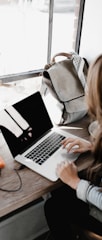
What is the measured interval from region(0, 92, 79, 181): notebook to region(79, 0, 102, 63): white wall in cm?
57

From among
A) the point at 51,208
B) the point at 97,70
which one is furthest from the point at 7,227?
the point at 97,70

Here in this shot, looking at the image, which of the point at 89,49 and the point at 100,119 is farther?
the point at 89,49

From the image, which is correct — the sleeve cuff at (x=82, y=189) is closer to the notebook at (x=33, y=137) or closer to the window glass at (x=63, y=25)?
the notebook at (x=33, y=137)

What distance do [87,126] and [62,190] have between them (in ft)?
1.19

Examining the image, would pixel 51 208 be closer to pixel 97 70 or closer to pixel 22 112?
pixel 22 112

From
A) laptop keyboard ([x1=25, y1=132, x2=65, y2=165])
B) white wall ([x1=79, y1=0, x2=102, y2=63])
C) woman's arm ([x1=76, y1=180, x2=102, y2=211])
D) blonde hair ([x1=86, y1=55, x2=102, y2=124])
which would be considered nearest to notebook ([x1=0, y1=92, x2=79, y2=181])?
laptop keyboard ([x1=25, y1=132, x2=65, y2=165])

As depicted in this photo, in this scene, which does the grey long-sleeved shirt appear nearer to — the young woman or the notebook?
the young woman

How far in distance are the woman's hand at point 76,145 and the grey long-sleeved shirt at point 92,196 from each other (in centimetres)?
19

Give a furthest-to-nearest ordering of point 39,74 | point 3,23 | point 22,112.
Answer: point 39,74 → point 3,23 → point 22,112

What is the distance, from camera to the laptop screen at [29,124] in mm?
1023

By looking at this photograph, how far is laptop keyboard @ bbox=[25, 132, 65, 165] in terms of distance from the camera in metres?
1.04

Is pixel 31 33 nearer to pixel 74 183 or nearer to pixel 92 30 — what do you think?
pixel 92 30

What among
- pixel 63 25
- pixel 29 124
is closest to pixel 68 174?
pixel 29 124

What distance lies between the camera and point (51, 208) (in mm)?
1113
